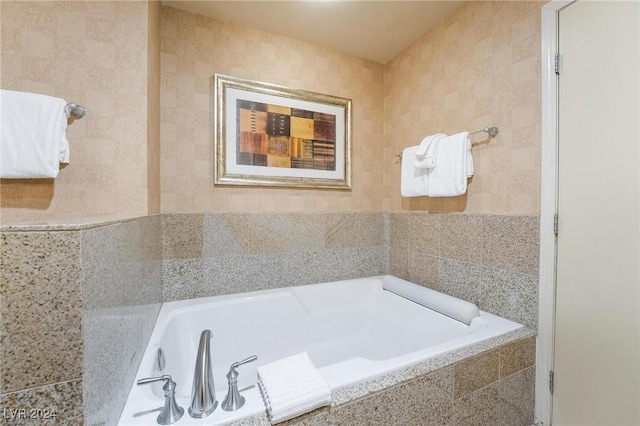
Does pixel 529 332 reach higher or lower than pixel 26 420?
lower

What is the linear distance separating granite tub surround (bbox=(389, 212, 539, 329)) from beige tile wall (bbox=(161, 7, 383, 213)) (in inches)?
25.2

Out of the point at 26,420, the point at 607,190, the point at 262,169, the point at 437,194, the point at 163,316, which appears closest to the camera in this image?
the point at 26,420

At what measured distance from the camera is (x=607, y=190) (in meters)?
1.11

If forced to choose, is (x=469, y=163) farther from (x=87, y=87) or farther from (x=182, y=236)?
(x=87, y=87)

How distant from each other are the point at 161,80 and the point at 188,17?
0.48 metres

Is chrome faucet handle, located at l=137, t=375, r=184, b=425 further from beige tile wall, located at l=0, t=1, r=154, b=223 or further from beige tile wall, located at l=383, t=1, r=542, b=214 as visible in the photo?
beige tile wall, located at l=383, t=1, r=542, b=214

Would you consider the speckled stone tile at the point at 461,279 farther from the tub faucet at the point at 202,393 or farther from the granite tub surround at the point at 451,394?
the tub faucet at the point at 202,393

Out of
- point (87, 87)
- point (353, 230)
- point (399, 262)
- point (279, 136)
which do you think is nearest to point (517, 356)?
point (399, 262)

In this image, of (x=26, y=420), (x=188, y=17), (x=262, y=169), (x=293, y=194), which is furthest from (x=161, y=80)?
(x=26, y=420)

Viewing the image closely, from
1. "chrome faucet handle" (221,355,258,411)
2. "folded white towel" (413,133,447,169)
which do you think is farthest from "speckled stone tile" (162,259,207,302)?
"folded white towel" (413,133,447,169)

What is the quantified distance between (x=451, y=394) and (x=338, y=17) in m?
2.29

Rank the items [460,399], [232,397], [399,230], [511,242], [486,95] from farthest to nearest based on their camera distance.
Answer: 1. [399,230]
2. [486,95]
3. [511,242]
4. [460,399]
5. [232,397]

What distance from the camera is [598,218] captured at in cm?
114

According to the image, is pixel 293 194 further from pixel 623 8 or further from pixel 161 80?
pixel 623 8
